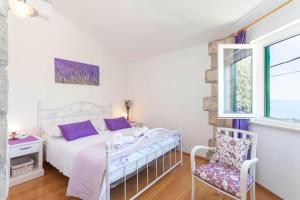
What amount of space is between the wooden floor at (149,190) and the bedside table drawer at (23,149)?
441 millimetres

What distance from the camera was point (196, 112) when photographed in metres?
3.42

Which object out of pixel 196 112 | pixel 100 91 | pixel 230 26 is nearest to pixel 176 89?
pixel 196 112

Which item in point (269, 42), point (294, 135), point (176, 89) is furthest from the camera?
point (176, 89)

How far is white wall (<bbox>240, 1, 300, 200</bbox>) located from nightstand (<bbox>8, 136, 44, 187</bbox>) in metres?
3.31

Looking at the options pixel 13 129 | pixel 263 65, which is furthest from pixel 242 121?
pixel 13 129

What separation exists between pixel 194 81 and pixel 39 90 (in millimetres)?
2950

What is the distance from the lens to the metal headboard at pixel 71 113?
3.07 metres

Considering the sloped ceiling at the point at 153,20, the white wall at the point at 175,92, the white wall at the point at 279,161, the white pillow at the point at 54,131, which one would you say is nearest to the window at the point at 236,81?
the white wall at the point at 279,161

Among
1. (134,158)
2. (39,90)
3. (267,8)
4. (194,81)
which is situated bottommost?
(134,158)

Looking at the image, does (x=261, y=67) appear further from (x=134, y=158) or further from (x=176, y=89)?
(x=134, y=158)

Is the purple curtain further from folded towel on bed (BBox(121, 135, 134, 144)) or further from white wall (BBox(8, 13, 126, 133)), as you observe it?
white wall (BBox(8, 13, 126, 133))

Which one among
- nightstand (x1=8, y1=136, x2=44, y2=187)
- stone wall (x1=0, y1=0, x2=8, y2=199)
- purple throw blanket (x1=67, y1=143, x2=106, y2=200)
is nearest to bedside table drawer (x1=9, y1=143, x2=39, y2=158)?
nightstand (x1=8, y1=136, x2=44, y2=187)

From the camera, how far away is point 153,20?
2852 millimetres

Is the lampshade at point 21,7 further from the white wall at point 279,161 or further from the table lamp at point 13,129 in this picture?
the white wall at point 279,161
